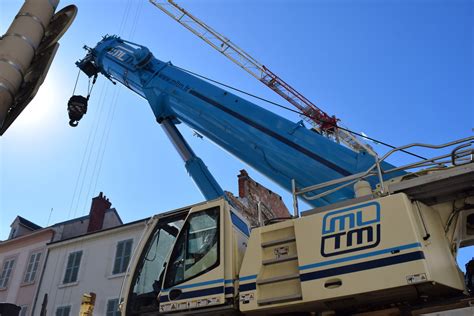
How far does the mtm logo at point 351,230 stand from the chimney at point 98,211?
21244 millimetres

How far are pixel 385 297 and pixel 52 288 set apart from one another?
20660 mm

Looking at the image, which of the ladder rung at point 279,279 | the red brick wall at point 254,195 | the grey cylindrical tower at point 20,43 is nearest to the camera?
the grey cylindrical tower at point 20,43

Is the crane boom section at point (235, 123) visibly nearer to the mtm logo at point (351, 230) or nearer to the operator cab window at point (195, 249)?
the mtm logo at point (351, 230)

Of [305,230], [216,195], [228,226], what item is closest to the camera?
[305,230]

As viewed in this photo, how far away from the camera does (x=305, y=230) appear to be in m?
5.44

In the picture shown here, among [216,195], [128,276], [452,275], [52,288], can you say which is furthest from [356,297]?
[52,288]

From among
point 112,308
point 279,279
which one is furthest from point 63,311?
point 279,279

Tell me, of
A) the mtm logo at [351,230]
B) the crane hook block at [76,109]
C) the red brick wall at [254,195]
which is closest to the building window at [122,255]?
the red brick wall at [254,195]

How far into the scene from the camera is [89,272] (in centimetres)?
2108

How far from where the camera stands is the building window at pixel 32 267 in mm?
22938

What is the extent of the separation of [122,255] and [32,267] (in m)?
6.27

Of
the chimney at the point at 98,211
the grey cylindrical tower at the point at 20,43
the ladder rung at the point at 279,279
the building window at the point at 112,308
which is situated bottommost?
the ladder rung at the point at 279,279

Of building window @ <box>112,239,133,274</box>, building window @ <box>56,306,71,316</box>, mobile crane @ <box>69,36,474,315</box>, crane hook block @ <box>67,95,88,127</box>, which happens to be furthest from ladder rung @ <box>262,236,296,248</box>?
building window @ <box>56,306,71,316</box>

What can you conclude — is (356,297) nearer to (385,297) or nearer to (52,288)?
(385,297)
